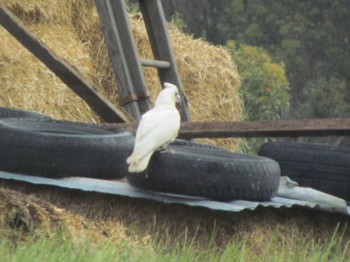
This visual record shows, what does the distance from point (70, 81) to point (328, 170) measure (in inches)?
85.7

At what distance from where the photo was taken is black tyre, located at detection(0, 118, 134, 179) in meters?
9.05

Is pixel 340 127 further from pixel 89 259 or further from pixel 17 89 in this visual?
pixel 89 259

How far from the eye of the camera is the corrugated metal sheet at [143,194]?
8.59 m

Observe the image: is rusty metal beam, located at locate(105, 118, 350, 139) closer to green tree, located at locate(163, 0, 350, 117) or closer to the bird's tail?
the bird's tail

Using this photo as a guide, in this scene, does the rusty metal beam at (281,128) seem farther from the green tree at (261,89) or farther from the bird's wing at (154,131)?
the green tree at (261,89)

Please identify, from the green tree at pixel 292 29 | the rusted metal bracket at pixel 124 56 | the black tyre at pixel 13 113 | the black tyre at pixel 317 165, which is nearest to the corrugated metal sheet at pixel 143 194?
the black tyre at pixel 317 165

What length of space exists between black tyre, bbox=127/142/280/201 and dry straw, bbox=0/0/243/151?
2.76 metres

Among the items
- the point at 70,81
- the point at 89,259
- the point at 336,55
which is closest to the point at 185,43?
the point at 70,81

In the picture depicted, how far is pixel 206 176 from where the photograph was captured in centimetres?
866

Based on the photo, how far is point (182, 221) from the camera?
8.70 metres

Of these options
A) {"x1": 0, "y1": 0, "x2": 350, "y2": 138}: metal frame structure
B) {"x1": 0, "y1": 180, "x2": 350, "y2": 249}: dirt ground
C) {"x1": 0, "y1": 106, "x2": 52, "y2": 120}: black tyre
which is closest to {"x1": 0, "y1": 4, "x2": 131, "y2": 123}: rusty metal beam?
{"x1": 0, "y1": 0, "x2": 350, "y2": 138}: metal frame structure

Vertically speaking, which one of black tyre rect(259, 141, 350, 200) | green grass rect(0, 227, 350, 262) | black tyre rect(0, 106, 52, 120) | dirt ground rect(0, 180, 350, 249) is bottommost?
green grass rect(0, 227, 350, 262)

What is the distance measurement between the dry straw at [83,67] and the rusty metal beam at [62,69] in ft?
1.82

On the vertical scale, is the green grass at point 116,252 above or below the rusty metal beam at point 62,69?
below
